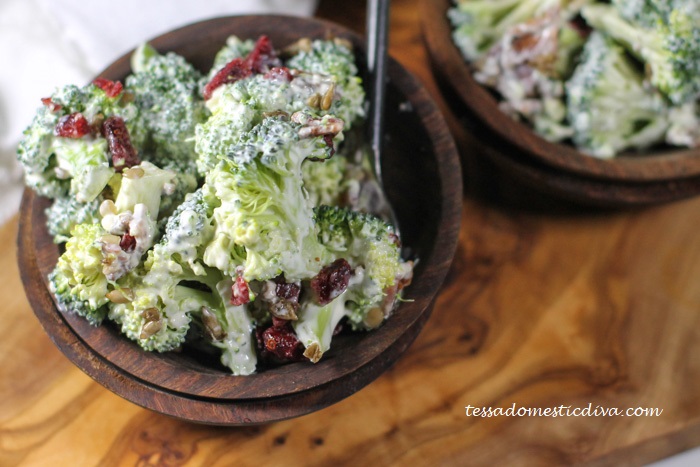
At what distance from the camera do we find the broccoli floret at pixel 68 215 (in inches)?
53.8

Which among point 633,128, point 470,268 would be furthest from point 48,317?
point 633,128

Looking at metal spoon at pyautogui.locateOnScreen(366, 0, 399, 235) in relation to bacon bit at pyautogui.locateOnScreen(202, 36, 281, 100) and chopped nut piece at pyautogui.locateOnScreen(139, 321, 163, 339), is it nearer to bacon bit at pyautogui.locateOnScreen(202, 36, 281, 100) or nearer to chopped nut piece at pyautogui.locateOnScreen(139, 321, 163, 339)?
bacon bit at pyautogui.locateOnScreen(202, 36, 281, 100)

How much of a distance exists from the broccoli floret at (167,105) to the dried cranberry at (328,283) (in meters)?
0.38

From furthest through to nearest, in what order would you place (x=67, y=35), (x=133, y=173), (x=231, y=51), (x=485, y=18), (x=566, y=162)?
1. (x=67, y=35)
2. (x=485, y=18)
3. (x=566, y=162)
4. (x=231, y=51)
5. (x=133, y=173)

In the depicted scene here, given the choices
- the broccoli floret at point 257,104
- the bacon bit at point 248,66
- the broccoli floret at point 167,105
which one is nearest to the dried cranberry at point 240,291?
the broccoli floret at point 257,104

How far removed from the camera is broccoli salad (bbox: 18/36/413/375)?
1.23 metres

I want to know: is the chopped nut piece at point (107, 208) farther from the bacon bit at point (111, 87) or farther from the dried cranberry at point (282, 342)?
the dried cranberry at point (282, 342)

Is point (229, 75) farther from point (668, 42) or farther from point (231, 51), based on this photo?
point (668, 42)

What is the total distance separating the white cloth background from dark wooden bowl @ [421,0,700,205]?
81cm

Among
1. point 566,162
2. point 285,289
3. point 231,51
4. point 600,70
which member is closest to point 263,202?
point 285,289

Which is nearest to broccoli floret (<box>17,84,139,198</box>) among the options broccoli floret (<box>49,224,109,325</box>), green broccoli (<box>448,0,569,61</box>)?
broccoli floret (<box>49,224,109,325</box>)

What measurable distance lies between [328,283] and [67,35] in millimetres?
1408

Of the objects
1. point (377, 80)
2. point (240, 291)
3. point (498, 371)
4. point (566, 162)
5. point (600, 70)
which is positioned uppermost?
point (377, 80)

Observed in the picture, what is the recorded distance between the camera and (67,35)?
7.11ft
